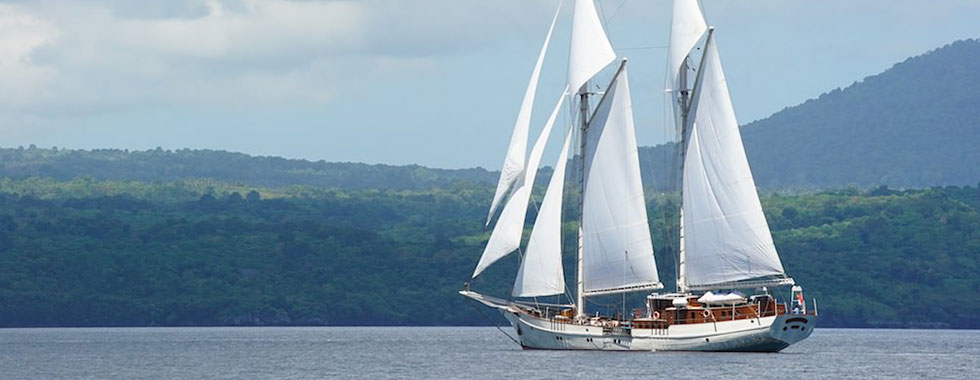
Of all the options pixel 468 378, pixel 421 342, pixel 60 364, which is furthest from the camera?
pixel 421 342

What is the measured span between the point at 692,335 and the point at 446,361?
16869mm

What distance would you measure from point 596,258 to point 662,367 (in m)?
10.5

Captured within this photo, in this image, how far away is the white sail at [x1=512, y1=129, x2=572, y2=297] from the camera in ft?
302

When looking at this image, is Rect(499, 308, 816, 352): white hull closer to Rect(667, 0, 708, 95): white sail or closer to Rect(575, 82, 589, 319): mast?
Rect(575, 82, 589, 319): mast

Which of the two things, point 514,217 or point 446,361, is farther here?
point 446,361

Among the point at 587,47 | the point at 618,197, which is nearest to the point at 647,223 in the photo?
the point at 618,197

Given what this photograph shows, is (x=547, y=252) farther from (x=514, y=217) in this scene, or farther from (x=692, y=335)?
(x=692, y=335)

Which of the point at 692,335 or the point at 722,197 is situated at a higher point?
the point at 722,197

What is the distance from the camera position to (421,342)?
467ft

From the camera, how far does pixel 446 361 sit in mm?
101750

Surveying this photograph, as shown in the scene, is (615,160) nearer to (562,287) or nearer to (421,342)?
(562,287)

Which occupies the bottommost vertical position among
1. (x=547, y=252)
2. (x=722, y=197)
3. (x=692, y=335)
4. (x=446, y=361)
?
(x=446, y=361)

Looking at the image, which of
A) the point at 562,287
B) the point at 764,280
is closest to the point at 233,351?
the point at 562,287

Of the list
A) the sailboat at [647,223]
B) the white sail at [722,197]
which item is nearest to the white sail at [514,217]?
the sailboat at [647,223]
